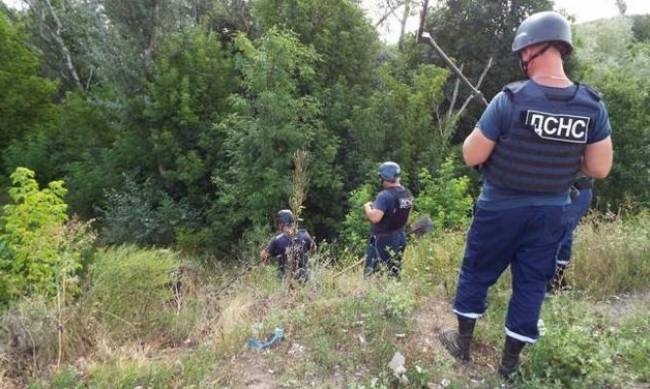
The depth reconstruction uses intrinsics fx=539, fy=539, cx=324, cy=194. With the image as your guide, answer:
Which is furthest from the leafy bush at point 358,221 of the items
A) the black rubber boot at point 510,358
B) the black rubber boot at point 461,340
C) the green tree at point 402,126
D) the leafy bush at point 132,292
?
the black rubber boot at point 510,358

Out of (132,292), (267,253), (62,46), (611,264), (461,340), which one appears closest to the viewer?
(461,340)

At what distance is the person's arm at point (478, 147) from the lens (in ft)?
9.28

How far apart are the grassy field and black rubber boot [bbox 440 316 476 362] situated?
0.24 ft

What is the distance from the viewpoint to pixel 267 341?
3619 mm

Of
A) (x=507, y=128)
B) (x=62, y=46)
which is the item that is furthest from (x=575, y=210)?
(x=62, y=46)

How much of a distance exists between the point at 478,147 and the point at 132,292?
3047mm

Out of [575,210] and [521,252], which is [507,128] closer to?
[521,252]

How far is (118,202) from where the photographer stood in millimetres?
14586

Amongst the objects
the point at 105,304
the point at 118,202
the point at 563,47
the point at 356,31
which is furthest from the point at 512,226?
the point at 118,202

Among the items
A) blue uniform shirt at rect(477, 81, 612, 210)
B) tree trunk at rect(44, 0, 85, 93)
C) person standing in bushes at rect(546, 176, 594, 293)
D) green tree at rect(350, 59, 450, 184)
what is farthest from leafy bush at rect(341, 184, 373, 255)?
tree trunk at rect(44, 0, 85, 93)

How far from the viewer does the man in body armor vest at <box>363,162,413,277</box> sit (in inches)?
226

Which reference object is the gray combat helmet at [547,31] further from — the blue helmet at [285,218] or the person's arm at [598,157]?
the blue helmet at [285,218]

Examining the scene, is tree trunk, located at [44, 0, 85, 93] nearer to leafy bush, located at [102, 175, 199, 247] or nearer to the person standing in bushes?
leafy bush, located at [102, 175, 199, 247]

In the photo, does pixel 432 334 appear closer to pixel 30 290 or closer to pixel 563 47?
pixel 563 47
